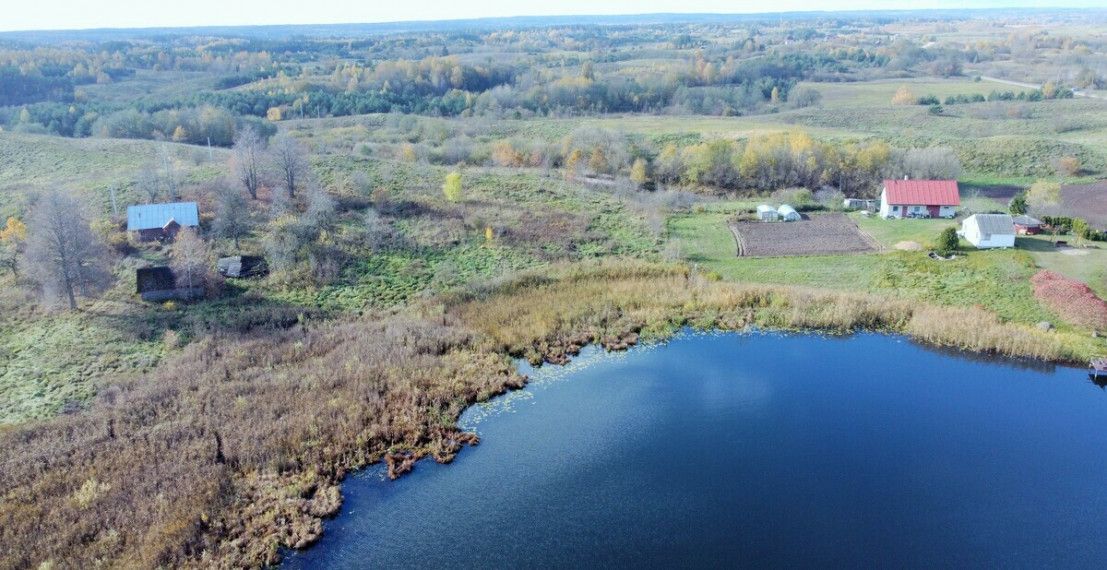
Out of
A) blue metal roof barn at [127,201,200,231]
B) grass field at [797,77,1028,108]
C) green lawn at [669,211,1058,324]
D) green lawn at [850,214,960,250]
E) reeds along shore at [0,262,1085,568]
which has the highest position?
grass field at [797,77,1028,108]

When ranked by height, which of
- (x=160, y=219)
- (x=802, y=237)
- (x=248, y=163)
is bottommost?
(x=802, y=237)

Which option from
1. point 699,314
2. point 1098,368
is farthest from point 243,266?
point 1098,368

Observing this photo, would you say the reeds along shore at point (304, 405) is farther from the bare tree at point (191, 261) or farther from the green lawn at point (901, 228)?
the green lawn at point (901, 228)

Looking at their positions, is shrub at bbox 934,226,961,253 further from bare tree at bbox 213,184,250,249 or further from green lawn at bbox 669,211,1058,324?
bare tree at bbox 213,184,250,249

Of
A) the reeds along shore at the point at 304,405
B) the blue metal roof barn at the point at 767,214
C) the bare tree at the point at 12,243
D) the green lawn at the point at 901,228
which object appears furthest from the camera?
the blue metal roof barn at the point at 767,214

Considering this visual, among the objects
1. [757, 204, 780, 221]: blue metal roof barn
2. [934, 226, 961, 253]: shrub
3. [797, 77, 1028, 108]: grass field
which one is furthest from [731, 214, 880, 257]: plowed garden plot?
[797, 77, 1028, 108]: grass field

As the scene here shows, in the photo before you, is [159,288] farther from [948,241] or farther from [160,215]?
[948,241]

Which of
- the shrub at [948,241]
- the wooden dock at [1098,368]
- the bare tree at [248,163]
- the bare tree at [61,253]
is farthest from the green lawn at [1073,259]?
the bare tree at [61,253]
